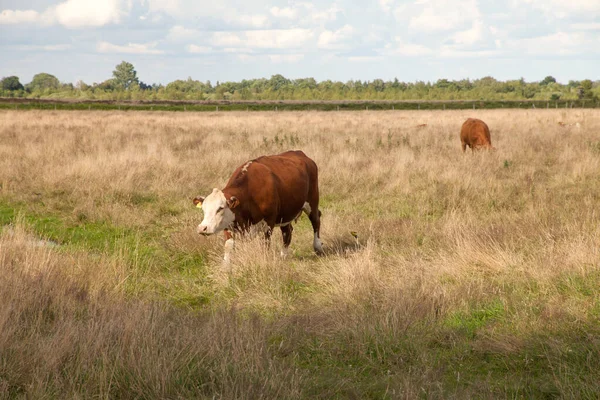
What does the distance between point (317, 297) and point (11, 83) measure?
127m

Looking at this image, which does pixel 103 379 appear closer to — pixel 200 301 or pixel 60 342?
pixel 60 342

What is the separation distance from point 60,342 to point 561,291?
4.49 m

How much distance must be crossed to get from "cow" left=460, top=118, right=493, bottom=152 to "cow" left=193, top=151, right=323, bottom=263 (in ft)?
36.0

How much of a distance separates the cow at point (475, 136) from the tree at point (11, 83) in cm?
11270

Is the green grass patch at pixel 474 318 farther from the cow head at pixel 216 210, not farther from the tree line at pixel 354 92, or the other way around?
the tree line at pixel 354 92

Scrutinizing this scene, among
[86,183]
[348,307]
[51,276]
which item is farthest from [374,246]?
[86,183]

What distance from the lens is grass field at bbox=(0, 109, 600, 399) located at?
4.43 metres


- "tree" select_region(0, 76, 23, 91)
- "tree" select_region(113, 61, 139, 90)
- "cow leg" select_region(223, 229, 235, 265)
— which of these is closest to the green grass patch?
"cow leg" select_region(223, 229, 235, 265)

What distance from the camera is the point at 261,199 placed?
27.2 ft

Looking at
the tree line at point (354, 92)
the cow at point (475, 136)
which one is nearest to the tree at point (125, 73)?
the tree line at point (354, 92)

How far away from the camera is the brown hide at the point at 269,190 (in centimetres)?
818

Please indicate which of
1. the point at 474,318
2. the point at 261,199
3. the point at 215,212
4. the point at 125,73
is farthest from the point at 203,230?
the point at 125,73

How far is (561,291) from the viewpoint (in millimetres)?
6270

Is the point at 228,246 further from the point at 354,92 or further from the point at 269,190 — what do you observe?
the point at 354,92
